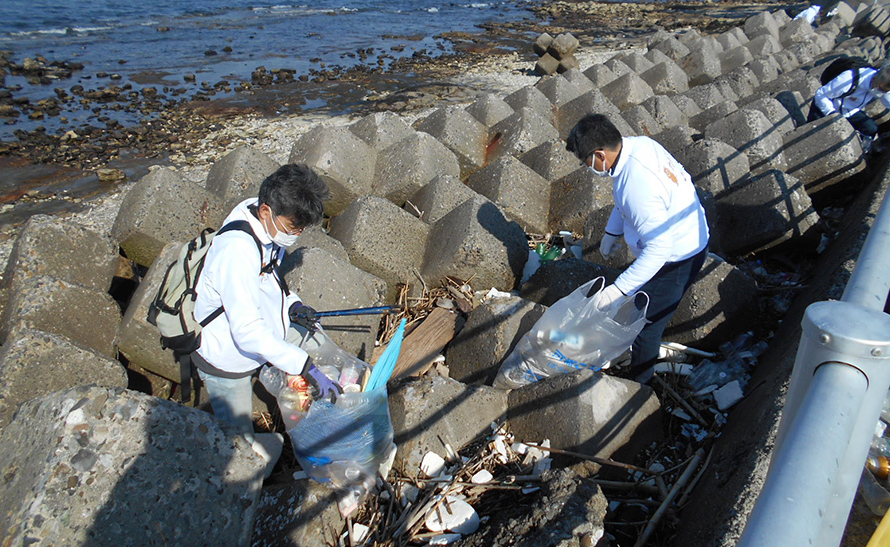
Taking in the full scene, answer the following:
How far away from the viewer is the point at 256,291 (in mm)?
2535

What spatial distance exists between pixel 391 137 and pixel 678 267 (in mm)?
3688

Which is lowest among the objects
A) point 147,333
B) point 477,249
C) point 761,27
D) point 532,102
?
point 147,333

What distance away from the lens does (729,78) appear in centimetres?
959

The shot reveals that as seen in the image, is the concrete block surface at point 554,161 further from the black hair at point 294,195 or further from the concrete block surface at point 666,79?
the concrete block surface at point 666,79

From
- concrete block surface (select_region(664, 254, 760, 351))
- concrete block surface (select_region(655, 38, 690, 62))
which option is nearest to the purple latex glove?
concrete block surface (select_region(664, 254, 760, 351))

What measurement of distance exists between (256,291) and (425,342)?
1.65 meters

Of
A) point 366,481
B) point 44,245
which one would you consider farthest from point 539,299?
point 44,245

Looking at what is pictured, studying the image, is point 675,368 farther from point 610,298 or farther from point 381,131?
point 381,131

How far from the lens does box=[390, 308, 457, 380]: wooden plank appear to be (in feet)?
12.5

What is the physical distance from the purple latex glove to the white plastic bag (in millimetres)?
1183

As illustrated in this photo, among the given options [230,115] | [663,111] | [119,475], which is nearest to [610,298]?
[119,475]

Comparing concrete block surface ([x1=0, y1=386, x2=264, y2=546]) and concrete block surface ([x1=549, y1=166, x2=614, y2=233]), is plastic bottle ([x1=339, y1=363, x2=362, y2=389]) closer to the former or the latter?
concrete block surface ([x1=0, y1=386, x2=264, y2=546])

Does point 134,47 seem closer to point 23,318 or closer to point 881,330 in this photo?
point 23,318

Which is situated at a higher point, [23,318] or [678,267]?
[678,267]
